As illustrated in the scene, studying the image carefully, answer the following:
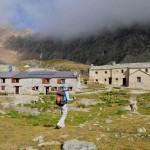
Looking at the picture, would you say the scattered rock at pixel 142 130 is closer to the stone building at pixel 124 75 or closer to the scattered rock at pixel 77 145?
the scattered rock at pixel 77 145

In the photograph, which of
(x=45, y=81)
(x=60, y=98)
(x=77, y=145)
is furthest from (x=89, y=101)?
(x=77, y=145)

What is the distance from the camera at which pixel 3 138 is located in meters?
20.0

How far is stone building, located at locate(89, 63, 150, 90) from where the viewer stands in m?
108

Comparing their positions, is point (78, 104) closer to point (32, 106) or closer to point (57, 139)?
point (32, 106)

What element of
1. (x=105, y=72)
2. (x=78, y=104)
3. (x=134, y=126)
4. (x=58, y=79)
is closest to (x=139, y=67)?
(x=105, y=72)

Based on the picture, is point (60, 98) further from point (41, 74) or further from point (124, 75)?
point (124, 75)

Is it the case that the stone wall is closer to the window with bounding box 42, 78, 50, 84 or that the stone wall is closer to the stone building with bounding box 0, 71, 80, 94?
the stone building with bounding box 0, 71, 80, 94

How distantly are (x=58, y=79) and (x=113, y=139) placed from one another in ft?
251

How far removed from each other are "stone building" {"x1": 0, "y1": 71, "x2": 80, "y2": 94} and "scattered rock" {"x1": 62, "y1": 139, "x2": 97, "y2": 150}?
7526 centimetres

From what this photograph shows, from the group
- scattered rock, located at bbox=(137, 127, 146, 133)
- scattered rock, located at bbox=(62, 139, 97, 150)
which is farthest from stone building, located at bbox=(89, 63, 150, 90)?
scattered rock, located at bbox=(62, 139, 97, 150)

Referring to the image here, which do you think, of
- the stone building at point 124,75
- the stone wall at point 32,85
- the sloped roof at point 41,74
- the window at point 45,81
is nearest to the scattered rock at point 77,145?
the sloped roof at point 41,74

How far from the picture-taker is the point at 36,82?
95.2 metres

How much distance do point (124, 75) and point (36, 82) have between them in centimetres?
3720

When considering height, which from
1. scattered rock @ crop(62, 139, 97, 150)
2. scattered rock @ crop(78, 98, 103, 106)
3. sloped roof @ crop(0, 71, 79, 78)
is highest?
sloped roof @ crop(0, 71, 79, 78)
